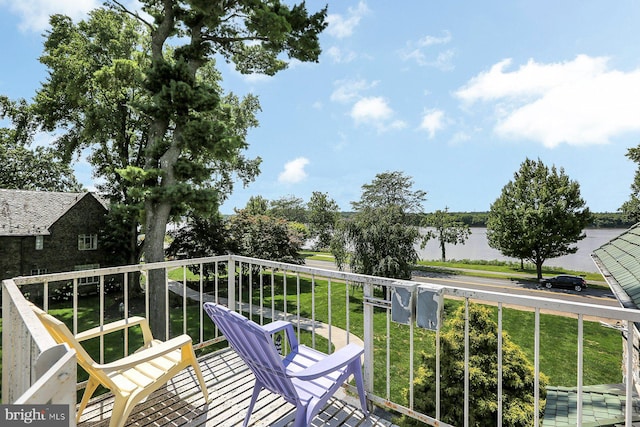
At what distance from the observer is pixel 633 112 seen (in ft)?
53.3

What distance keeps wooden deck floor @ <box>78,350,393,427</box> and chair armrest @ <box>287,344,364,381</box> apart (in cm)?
66

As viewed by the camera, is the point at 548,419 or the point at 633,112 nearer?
the point at 548,419

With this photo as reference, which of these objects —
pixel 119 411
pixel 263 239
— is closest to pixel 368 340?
pixel 119 411

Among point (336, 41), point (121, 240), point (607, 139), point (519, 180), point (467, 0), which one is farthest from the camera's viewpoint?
point (519, 180)

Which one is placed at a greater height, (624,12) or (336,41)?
(336,41)

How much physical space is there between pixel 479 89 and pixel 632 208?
14.9m

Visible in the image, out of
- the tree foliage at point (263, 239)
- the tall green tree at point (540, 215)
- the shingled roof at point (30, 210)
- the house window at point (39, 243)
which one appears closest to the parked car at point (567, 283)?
the tall green tree at point (540, 215)

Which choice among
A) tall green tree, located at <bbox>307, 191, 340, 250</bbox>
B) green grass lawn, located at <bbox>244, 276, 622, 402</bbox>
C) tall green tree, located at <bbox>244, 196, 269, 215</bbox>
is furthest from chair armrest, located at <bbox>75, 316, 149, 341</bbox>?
tall green tree, located at <bbox>244, 196, 269, 215</bbox>

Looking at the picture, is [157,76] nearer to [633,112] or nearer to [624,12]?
[624,12]


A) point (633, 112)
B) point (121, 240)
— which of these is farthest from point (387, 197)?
point (121, 240)

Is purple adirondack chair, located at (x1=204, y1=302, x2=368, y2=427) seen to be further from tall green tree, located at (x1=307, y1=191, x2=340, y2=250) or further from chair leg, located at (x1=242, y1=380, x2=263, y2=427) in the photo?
tall green tree, located at (x1=307, y1=191, x2=340, y2=250)

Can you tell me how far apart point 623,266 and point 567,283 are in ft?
54.3

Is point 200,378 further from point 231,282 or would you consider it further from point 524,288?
point 524,288

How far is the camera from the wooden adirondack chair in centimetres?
195
